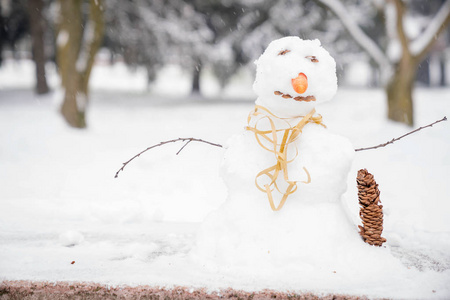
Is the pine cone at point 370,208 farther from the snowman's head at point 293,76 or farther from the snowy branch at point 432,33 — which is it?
the snowy branch at point 432,33

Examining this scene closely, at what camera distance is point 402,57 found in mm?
7035

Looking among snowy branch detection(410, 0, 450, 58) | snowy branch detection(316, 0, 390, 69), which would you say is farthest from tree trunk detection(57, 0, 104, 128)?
snowy branch detection(410, 0, 450, 58)

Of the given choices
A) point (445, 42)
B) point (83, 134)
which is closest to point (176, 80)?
point (445, 42)

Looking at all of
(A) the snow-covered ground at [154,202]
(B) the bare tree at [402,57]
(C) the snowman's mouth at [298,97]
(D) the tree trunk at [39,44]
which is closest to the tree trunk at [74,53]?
(A) the snow-covered ground at [154,202]

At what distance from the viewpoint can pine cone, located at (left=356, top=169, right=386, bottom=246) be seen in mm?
2004

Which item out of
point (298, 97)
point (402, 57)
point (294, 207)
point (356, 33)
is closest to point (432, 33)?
point (402, 57)

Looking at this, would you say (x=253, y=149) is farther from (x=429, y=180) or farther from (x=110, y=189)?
(x=429, y=180)

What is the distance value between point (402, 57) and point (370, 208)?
581 cm

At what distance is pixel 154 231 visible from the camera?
2689 mm

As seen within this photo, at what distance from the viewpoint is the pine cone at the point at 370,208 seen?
2004mm

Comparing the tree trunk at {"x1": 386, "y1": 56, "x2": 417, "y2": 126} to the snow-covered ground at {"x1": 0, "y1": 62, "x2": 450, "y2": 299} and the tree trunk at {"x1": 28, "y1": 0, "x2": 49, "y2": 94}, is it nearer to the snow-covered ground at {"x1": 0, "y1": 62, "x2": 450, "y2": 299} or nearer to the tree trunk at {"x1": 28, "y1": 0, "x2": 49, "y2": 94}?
the snow-covered ground at {"x1": 0, "y1": 62, "x2": 450, "y2": 299}

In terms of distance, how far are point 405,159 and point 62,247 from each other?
14.6 ft

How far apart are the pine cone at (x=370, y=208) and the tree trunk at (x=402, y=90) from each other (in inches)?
221

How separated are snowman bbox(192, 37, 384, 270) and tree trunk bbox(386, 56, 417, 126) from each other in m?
5.54
